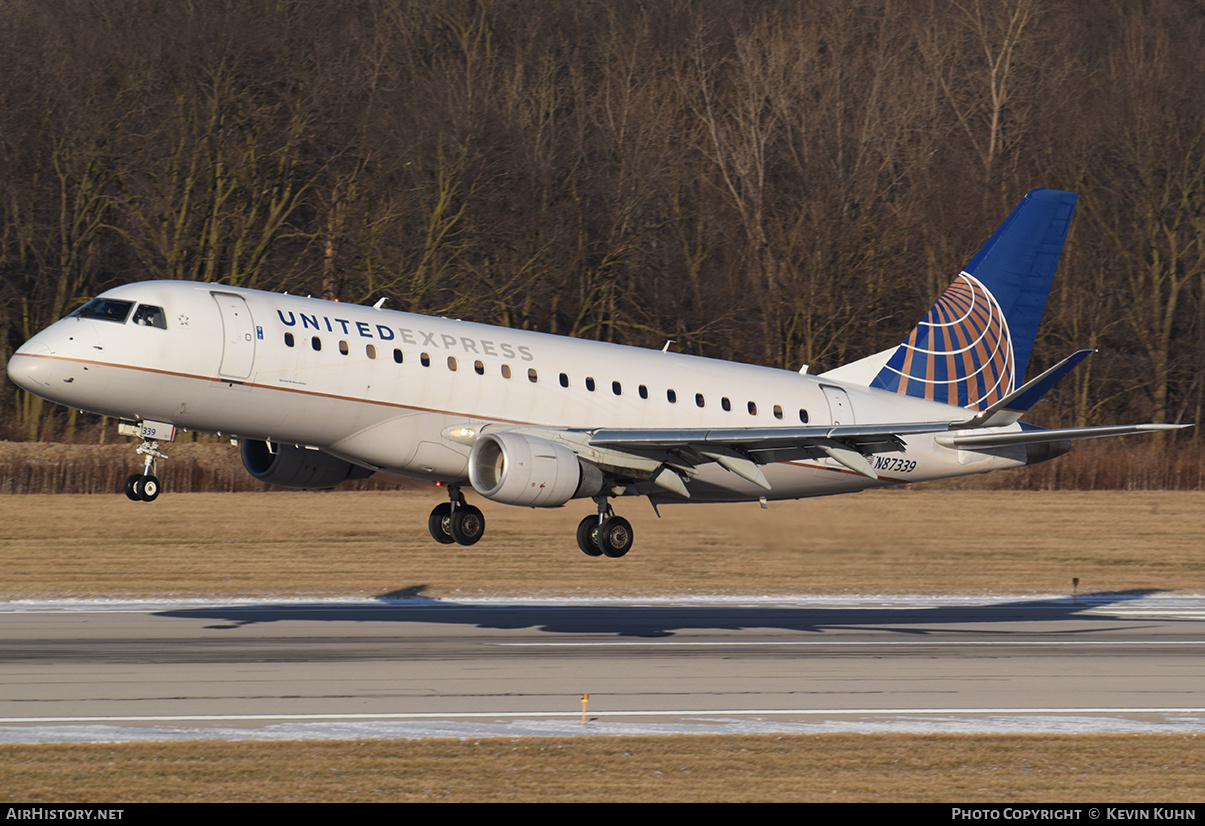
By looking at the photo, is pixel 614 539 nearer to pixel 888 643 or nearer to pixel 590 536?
pixel 590 536

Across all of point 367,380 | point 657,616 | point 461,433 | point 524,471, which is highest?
point 367,380

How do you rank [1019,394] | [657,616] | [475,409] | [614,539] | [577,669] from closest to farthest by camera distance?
[577,669] → [1019,394] → [475,409] → [614,539] → [657,616]

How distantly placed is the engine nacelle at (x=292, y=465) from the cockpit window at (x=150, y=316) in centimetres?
521

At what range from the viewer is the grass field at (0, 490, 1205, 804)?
17.5m

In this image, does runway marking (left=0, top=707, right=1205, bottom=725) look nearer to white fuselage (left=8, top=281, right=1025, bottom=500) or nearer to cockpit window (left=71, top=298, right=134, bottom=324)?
white fuselage (left=8, top=281, right=1025, bottom=500)

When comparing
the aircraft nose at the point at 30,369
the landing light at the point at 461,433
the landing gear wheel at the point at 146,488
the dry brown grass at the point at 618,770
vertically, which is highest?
the aircraft nose at the point at 30,369

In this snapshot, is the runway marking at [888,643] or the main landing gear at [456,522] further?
the main landing gear at [456,522]

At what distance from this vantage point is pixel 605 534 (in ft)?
97.0

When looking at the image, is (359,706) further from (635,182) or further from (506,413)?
(635,182)

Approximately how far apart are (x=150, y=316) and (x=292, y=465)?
5789 mm

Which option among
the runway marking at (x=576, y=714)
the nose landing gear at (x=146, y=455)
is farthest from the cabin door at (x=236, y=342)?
the runway marking at (x=576, y=714)

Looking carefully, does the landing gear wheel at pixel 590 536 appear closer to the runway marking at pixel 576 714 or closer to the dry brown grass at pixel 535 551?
the dry brown grass at pixel 535 551

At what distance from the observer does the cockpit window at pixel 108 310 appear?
26.0 meters

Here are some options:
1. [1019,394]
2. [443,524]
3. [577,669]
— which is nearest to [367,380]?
[443,524]
